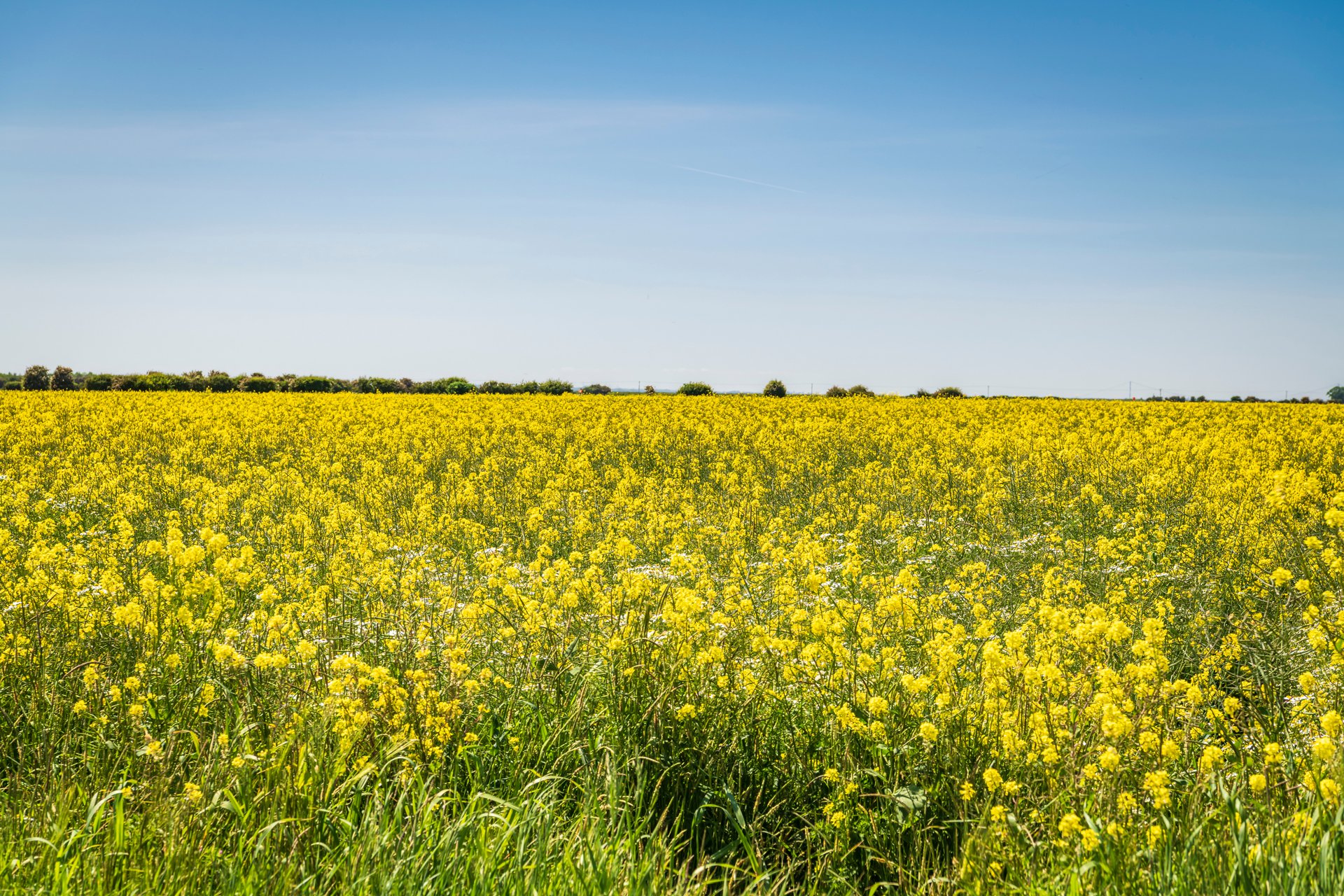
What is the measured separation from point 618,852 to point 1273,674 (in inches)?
199

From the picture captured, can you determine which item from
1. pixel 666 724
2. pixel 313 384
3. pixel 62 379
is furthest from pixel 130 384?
pixel 666 724

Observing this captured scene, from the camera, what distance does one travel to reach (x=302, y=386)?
4697 centimetres

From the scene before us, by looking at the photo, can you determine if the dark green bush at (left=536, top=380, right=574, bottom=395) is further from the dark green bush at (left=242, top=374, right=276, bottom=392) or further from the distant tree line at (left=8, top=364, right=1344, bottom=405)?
the dark green bush at (left=242, top=374, right=276, bottom=392)

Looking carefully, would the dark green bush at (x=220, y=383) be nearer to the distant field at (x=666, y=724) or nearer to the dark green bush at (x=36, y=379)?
the dark green bush at (x=36, y=379)

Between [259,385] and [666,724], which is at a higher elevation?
[259,385]

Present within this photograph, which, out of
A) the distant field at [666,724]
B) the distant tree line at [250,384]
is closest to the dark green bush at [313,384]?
the distant tree line at [250,384]

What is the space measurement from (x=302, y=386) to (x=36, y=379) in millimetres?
12830

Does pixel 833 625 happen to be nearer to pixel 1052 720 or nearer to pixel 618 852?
pixel 1052 720

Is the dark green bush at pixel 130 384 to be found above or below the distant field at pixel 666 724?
above

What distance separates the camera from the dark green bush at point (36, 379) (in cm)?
4294

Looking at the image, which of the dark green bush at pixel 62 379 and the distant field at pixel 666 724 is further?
the dark green bush at pixel 62 379

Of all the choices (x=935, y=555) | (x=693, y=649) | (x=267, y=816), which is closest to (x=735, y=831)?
(x=693, y=649)

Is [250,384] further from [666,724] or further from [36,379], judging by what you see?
[666,724]

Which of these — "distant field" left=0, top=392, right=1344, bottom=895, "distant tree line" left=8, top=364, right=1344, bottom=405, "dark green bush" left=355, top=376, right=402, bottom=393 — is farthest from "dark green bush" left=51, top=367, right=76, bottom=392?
"distant field" left=0, top=392, right=1344, bottom=895
